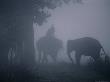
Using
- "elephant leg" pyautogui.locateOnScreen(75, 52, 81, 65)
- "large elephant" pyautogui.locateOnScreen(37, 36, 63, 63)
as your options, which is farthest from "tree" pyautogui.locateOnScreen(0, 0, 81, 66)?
"elephant leg" pyautogui.locateOnScreen(75, 52, 81, 65)

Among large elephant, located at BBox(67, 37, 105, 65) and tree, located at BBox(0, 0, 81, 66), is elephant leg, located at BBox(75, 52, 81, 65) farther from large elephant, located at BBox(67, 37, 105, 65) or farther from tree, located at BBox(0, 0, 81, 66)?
tree, located at BBox(0, 0, 81, 66)

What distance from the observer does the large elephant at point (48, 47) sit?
18.1 m

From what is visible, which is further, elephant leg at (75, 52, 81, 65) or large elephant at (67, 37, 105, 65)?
large elephant at (67, 37, 105, 65)

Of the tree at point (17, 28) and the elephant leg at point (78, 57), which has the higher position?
the tree at point (17, 28)

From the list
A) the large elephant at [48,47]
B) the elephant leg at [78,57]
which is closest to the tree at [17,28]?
the large elephant at [48,47]

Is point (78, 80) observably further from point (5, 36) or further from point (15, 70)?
point (5, 36)

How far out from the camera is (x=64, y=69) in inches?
618

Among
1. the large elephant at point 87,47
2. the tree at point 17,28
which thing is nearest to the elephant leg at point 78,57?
the large elephant at point 87,47

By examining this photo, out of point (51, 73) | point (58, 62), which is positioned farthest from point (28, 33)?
point (51, 73)

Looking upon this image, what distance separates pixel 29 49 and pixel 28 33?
1212mm

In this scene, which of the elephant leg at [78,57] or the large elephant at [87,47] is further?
the large elephant at [87,47]

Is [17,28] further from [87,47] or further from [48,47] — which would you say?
[87,47]

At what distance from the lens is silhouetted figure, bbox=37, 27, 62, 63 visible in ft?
59.6

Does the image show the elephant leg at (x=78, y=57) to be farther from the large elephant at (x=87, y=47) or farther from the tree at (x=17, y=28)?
the tree at (x=17, y=28)
